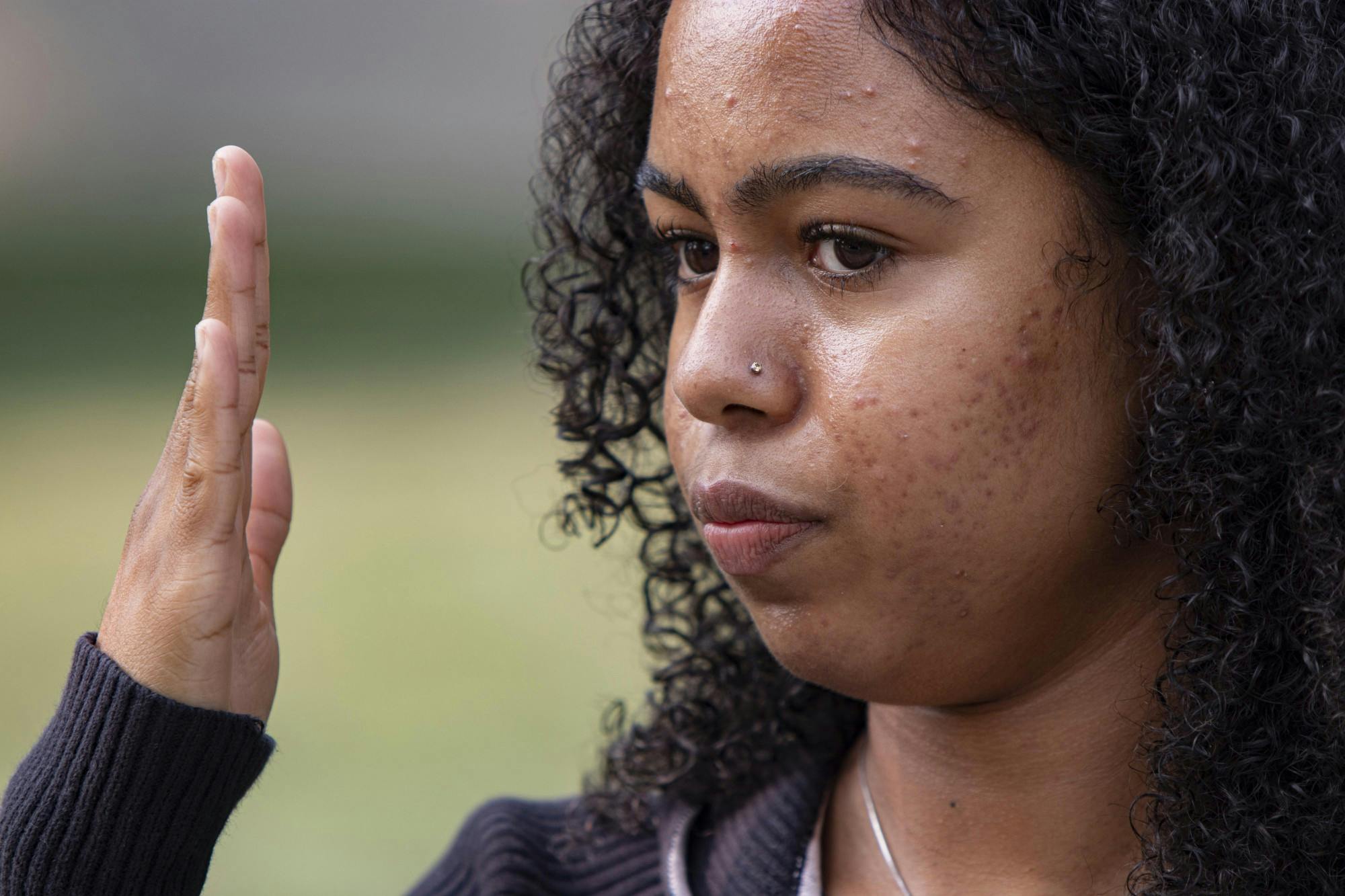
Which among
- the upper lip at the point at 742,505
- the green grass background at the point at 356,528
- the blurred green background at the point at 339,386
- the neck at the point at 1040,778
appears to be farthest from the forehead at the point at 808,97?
the green grass background at the point at 356,528

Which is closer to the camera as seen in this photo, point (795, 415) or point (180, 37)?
point (795, 415)

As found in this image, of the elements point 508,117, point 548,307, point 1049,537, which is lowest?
point 1049,537

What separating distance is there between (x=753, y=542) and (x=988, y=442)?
0.88 ft

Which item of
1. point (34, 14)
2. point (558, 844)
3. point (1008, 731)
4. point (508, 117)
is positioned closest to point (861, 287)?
point (1008, 731)

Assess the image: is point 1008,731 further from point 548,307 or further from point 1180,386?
point 548,307

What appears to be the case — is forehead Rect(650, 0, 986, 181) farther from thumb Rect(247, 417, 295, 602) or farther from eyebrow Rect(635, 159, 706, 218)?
thumb Rect(247, 417, 295, 602)

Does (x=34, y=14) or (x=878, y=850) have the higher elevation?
(x=34, y=14)

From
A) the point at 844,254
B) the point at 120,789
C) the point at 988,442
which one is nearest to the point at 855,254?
the point at 844,254

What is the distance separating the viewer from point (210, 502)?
1.64 metres

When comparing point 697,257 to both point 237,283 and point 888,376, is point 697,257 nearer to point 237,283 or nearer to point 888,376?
point 888,376

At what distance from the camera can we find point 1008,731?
1.71 m

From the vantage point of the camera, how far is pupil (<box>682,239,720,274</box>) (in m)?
1.77

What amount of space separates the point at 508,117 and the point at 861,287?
8.22m

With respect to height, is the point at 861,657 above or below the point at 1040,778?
above
